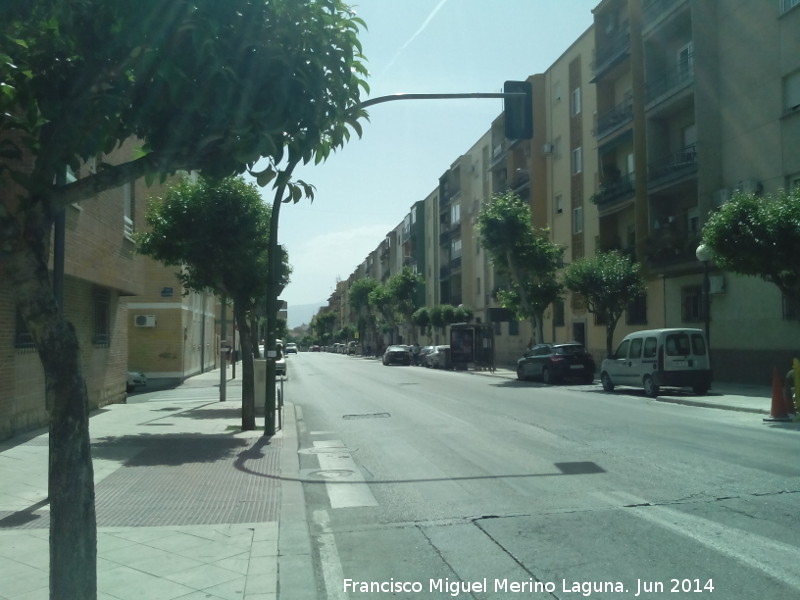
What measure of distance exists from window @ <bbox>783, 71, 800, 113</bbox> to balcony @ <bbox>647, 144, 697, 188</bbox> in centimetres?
412

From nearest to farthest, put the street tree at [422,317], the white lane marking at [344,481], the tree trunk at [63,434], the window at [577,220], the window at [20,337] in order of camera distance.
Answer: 1. the tree trunk at [63,434]
2. the white lane marking at [344,481]
3. the window at [20,337]
4. the window at [577,220]
5. the street tree at [422,317]

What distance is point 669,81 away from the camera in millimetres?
28891

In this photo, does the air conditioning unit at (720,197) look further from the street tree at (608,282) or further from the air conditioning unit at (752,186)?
the street tree at (608,282)

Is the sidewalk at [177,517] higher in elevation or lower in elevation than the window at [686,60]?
lower

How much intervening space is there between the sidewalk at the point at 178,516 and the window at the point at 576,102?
2958cm

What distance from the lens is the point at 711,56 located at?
26.7 meters

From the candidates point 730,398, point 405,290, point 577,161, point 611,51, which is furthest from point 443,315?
point 730,398

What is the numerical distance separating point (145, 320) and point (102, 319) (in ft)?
45.2

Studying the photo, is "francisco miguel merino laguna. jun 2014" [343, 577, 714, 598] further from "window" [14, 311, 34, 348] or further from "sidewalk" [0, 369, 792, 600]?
"window" [14, 311, 34, 348]

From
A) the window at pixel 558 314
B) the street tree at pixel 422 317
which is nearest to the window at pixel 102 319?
the window at pixel 558 314

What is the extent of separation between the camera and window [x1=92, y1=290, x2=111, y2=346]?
1856 centimetres

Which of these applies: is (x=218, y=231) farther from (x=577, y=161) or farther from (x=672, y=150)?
(x=577, y=161)

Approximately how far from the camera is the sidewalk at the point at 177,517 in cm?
555

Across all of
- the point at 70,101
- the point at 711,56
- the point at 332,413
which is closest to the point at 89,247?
the point at 332,413
